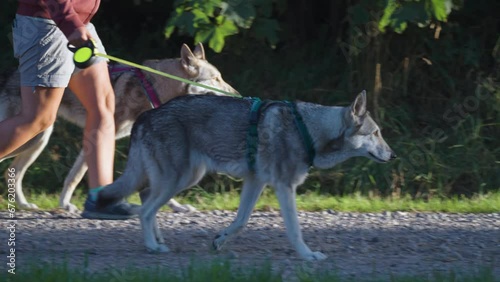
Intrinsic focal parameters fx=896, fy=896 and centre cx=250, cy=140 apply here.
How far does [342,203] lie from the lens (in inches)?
282

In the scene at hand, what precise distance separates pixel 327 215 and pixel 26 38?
8.77ft

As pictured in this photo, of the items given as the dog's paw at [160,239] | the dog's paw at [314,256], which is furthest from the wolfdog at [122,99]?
the dog's paw at [314,256]

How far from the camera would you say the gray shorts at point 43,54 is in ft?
17.1

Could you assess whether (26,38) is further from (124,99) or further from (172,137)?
(124,99)

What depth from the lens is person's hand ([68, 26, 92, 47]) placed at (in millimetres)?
4961

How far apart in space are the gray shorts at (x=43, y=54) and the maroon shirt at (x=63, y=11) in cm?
5

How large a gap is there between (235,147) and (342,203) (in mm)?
2034

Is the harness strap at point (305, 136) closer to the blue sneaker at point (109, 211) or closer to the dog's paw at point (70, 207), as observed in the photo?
the blue sneaker at point (109, 211)

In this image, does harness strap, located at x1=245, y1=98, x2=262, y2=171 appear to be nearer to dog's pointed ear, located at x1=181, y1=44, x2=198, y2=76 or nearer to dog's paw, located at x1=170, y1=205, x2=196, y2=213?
dog's paw, located at x1=170, y1=205, x2=196, y2=213

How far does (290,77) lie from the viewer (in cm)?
976

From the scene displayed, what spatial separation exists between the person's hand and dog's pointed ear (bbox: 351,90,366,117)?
1633mm

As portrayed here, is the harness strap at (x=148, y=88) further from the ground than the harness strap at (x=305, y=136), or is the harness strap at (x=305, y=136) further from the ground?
the harness strap at (x=148, y=88)

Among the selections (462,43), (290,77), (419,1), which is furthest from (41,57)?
(462,43)

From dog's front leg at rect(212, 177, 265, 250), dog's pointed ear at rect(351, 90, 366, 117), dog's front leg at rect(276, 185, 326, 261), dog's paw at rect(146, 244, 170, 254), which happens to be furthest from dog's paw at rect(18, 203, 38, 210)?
dog's pointed ear at rect(351, 90, 366, 117)
